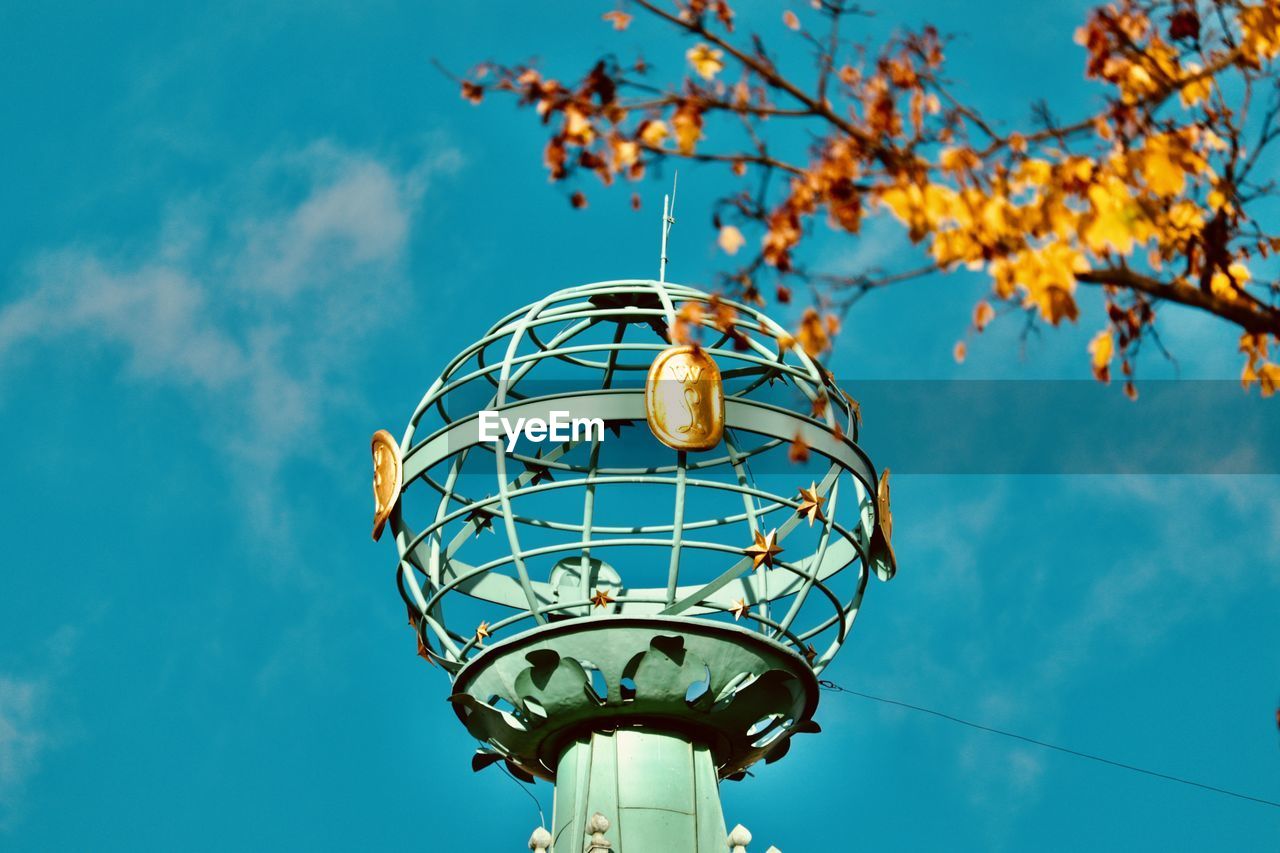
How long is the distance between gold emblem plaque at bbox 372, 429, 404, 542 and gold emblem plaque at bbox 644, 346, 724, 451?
3445 millimetres

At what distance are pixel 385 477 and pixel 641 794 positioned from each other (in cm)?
486

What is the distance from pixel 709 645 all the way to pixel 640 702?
1100 millimetres

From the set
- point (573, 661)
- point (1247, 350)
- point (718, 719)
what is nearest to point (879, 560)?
point (718, 719)

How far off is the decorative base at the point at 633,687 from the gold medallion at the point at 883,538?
1854mm

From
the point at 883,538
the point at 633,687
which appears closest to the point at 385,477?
the point at 633,687

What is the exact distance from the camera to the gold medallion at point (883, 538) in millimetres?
20438

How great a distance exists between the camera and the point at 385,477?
20953 mm

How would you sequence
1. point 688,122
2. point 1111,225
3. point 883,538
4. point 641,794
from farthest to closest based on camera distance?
point 883,538 < point 641,794 < point 688,122 < point 1111,225

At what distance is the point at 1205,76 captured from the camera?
8.06m

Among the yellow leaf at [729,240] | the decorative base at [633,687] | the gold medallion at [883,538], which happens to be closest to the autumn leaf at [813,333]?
the yellow leaf at [729,240]

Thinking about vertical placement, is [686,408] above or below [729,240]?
above

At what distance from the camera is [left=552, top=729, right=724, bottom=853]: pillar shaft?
19.3 meters

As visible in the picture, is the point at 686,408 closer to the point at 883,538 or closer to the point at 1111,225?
the point at 883,538

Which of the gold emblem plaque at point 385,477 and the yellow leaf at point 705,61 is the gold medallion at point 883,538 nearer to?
the gold emblem plaque at point 385,477
